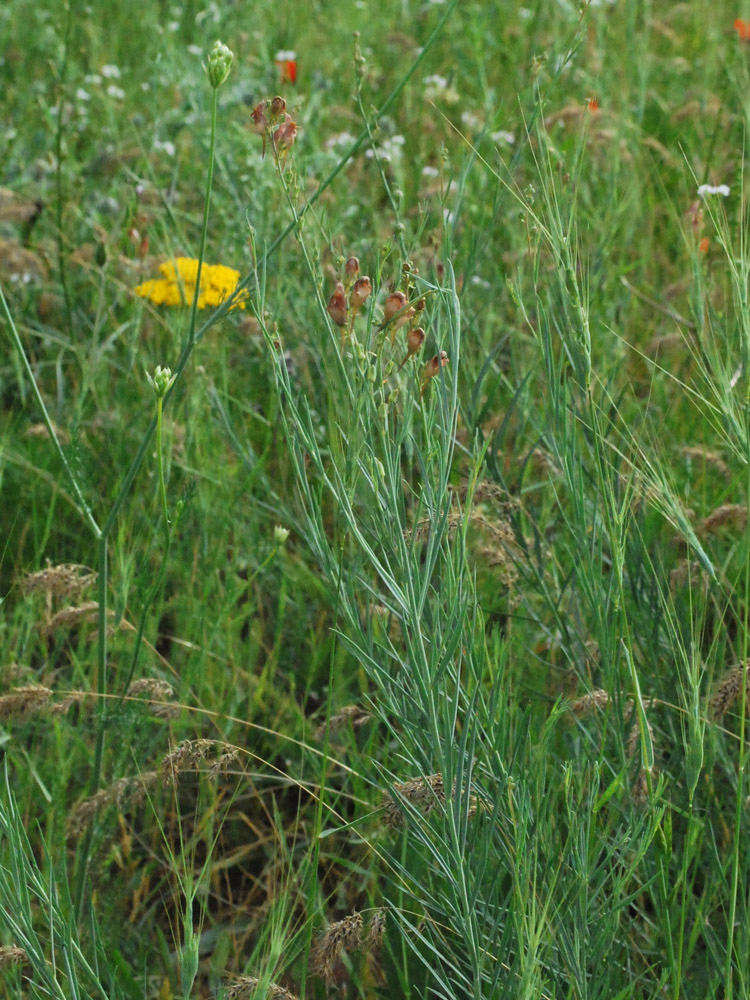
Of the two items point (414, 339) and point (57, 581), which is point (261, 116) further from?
point (57, 581)

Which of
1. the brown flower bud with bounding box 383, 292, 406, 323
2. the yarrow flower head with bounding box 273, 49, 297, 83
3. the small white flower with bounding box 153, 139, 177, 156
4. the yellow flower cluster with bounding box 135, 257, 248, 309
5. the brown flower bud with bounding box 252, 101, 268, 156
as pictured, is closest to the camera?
the brown flower bud with bounding box 383, 292, 406, 323

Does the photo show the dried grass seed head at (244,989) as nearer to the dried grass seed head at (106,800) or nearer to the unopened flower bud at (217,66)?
the dried grass seed head at (106,800)

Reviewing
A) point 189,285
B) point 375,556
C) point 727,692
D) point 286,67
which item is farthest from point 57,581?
point 286,67

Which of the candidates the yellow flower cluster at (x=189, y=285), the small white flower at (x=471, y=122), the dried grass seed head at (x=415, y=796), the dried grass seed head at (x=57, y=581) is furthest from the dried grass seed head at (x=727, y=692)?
the small white flower at (x=471, y=122)

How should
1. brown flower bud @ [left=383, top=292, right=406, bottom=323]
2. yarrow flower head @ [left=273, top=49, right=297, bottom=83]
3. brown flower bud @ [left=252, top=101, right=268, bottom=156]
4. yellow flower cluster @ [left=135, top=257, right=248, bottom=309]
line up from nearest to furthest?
brown flower bud @ [left=383, top=292, right=406, bottom=323] < brown flower bud @ [left=252, top=101, right=268, bottom=156] < yellow flower cluster @ [left=135, top=257, right=248, bottom=309] < yarrow flower head @ [left=273, top=49, right=297, bottom=83]

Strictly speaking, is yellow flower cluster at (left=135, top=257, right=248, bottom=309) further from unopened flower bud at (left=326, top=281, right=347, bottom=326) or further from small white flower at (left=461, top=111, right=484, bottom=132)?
unopened flower bud at (left=326, top=281, right=347, bottom=326)

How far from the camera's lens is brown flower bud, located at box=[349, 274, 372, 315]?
0.91 metres

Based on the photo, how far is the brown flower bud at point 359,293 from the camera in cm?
91

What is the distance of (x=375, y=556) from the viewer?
0.94 metres

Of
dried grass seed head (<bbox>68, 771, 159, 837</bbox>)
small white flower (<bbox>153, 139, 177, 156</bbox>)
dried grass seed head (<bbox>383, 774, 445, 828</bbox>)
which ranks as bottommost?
dried grass seed head (<bbox>68, 771, 159, 837</bbox>)

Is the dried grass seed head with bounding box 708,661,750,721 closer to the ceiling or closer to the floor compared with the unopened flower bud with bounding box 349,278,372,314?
closer to the floor

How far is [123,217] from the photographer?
2553 millimetres

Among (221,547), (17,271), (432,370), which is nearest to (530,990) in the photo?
(432,370)

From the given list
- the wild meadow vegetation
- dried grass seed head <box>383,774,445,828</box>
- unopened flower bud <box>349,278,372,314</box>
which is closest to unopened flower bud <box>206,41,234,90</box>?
the wild meadow vegetation
